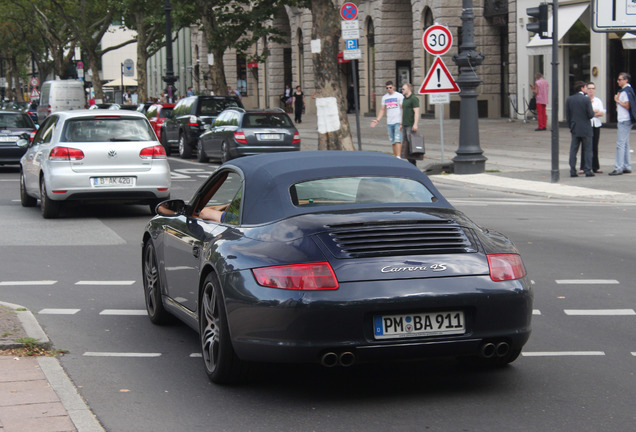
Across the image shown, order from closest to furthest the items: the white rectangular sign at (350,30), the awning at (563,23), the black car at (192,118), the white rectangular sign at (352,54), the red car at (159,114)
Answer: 1. the white rectangular sign at (352,54)
2. the white rectangular sign at (350,30)
3. the black car at (192,118)
4. the red car at (159,114)
5. the awning at (563,23)

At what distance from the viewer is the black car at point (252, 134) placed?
2695cm

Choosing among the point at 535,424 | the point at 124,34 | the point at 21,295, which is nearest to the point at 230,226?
the point at 535,424

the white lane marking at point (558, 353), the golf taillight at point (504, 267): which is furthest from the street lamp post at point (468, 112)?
the golf taillight at point (504, 267)

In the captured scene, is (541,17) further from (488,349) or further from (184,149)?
(488,349)

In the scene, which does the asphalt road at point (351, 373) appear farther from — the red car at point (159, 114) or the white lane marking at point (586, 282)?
the red car at point (159, 114)

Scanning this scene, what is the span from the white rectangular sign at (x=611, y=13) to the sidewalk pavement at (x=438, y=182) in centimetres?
308

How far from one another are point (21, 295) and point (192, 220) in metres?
2.93

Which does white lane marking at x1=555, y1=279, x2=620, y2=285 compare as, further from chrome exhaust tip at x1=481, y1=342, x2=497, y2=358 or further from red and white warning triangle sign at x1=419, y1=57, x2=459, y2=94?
red and white warning triangle sign at x1=419, y1=57, x2=459, y2=94

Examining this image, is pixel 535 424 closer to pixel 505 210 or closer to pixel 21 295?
pixel 21 295

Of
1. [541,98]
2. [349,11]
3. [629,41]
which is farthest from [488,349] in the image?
[541,98]

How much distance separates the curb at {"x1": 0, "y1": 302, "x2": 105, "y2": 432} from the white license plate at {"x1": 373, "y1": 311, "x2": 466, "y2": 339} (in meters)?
1.47

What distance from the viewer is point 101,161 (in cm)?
1575

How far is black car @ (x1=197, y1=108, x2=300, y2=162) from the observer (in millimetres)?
26953

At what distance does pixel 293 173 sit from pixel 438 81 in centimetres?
1735
